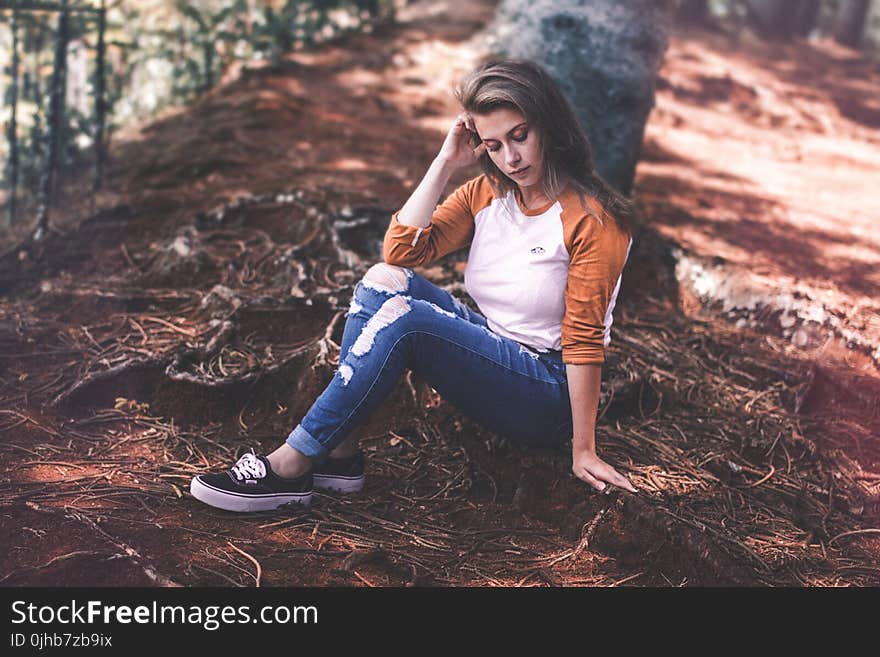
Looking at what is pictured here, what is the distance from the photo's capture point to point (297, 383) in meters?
3.45

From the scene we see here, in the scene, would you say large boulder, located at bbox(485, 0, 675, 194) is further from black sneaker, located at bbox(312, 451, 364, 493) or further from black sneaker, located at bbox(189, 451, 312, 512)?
black sneaker, located at bbox(189, 451, 312, 512)

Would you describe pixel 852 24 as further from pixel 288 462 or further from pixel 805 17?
pixel 288 462

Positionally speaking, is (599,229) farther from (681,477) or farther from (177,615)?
(177,615)

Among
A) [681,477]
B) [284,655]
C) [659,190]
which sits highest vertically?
[659,190]

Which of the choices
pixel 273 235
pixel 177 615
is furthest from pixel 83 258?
pixel 177 615

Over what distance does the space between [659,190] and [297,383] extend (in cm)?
305

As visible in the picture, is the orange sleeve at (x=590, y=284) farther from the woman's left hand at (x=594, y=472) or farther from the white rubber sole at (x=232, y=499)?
the white rubber sole at (x=232, y=499)

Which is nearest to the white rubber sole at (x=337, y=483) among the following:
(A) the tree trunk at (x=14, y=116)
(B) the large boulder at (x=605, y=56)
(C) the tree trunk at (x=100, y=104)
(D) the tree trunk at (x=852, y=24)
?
(B) the large boulder at (x=605, y=56)

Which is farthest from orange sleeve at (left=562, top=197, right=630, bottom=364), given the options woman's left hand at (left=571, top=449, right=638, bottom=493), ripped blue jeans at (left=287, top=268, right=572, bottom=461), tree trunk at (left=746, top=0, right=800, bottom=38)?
tree trunk at (left=746, top=0, right=800, bottom=38)

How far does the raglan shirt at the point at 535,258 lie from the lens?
2627 mm

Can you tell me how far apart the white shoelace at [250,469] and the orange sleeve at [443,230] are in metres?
0.79

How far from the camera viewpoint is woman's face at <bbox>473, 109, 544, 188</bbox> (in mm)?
2615

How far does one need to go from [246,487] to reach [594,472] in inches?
42.8

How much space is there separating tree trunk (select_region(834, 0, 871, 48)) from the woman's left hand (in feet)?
35.0
